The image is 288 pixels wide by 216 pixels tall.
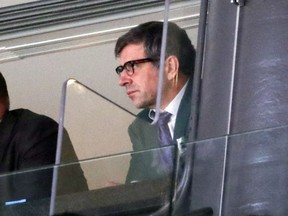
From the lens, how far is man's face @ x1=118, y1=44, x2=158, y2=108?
1.82 m

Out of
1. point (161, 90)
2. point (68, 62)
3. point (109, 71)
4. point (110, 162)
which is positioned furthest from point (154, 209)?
point (68, 62)

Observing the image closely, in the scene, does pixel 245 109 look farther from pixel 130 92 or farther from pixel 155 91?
pixel 130 92

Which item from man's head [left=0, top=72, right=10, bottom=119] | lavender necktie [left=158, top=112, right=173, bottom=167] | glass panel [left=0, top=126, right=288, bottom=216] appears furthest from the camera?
man's head [left=0, top=72, right=10, bottom=119]

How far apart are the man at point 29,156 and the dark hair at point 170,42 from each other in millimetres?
222

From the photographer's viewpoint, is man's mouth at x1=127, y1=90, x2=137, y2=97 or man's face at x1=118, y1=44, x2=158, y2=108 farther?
man's mouth at x1=127, y1=90, x2=137, y2=97

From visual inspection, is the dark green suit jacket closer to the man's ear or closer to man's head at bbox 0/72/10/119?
the man's ear

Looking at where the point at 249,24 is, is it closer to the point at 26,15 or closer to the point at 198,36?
the point at 198,36

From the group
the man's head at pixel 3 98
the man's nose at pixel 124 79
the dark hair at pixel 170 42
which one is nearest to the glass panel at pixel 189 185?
the dark hair at pixel 170 42

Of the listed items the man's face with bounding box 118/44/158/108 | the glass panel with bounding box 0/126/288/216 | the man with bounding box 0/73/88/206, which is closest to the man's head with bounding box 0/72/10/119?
the man with bounding box 0/73/88/206

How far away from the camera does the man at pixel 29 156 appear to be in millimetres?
1630

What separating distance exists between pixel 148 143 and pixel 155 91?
0.36ft

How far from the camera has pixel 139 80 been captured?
1.91 meters

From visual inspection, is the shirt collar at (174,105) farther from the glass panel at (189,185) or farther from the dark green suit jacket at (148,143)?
the glass panel at (189,185)

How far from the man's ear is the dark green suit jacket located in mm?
30
